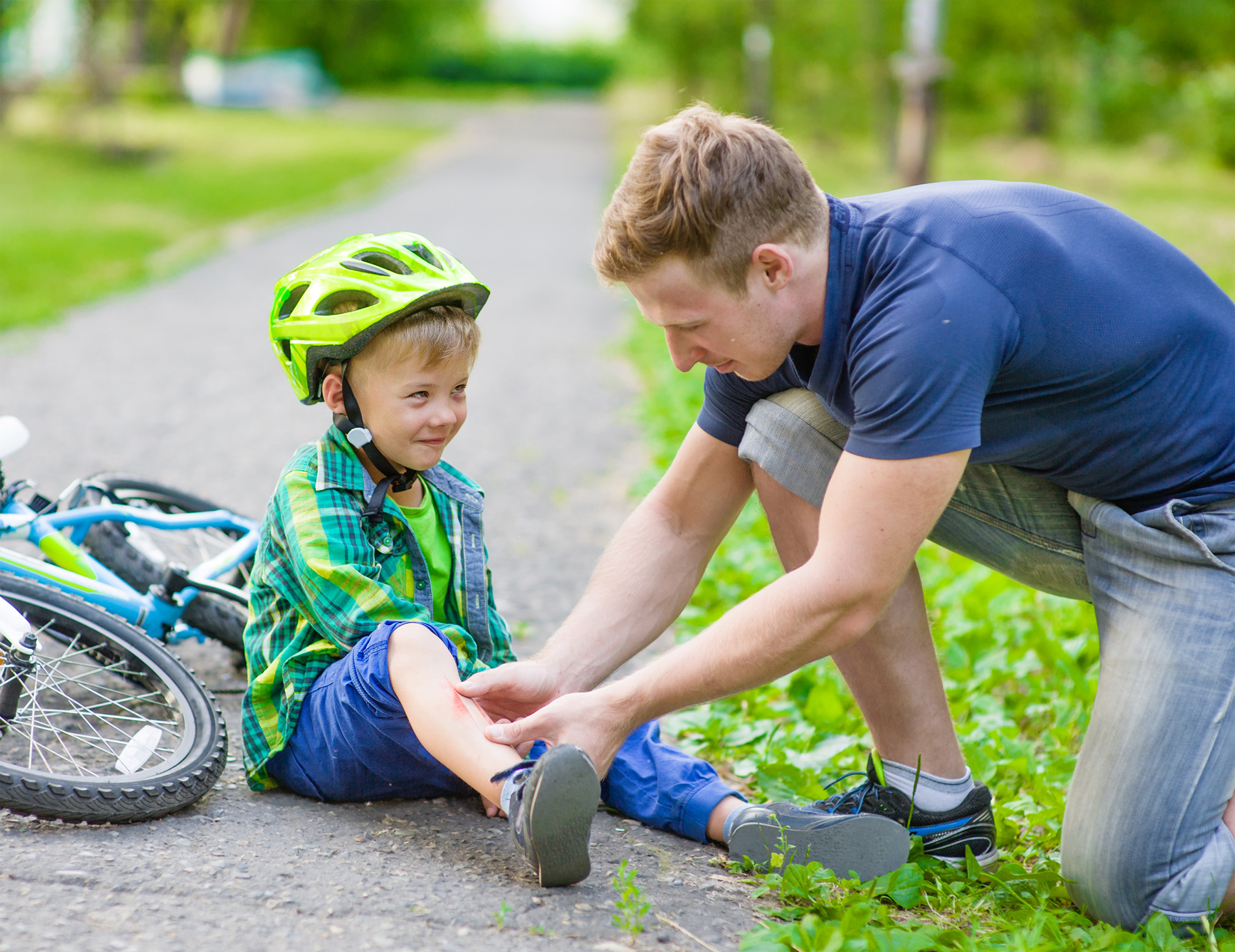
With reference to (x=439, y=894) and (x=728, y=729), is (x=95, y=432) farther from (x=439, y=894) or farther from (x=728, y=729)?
(x=439, y=894)

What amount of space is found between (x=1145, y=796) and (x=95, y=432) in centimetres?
519

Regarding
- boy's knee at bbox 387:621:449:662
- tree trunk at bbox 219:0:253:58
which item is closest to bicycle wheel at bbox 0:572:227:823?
boy's knee at bbox 387:621:449:662

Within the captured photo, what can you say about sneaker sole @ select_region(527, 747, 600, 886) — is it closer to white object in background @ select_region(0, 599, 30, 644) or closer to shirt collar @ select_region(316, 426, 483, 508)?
shirt collar @ select_region(316, 426, 483, 508)

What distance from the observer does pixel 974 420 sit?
7.30 feet

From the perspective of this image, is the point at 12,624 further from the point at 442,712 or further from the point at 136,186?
the point at 136,186

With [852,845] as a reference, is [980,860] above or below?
below

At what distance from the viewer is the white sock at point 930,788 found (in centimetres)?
271

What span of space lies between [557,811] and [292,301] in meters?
1.37

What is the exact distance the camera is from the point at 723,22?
32.9 metres

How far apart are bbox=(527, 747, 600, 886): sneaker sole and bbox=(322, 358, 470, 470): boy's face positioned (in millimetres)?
849

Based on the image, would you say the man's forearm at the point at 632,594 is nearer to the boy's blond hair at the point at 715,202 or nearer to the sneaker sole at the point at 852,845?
the sneaker sole at the point at 852,845

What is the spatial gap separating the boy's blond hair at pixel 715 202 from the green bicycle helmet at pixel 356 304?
0.54 meters

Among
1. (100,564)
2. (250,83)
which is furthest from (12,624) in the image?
(250,83)

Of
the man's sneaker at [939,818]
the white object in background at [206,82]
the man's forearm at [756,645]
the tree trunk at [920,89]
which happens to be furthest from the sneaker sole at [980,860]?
the white object in background at [206,82]
